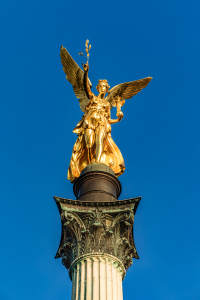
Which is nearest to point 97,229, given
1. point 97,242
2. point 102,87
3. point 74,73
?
point 97,242

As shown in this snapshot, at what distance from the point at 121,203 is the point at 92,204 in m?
1.15

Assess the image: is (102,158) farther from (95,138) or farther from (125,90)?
(125,90)

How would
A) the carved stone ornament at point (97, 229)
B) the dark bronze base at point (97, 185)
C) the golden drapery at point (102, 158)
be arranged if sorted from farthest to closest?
the golden drapery at point (102, 158)
the dark bronze base at point (97, 185)
the carved stone ornament at point (97, 229)

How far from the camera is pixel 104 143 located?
73.7ft

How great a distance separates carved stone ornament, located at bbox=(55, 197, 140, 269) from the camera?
1630 cm

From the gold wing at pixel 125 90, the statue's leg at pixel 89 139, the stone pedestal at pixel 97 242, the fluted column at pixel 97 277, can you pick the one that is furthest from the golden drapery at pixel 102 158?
the fluted column at pixel 97 277

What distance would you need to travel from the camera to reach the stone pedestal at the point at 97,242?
1528cm

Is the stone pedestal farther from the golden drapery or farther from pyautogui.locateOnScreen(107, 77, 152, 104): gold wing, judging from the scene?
pyautogui.locateOnScreen(107, 77, 152, 104): gold wing

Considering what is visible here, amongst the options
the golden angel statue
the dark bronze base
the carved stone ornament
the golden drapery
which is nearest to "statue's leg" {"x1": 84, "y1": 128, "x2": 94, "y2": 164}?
the golden angel statue

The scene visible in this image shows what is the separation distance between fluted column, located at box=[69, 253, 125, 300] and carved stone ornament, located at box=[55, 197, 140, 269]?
0.97ft

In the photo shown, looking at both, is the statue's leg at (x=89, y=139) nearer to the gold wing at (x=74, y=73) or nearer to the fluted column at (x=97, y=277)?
the gold wing at (x=74, y=73)

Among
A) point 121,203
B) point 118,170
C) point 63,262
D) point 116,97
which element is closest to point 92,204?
point 121,203

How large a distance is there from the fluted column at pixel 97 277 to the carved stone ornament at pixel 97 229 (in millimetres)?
295

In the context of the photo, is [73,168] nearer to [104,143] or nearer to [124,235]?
[104,143]
